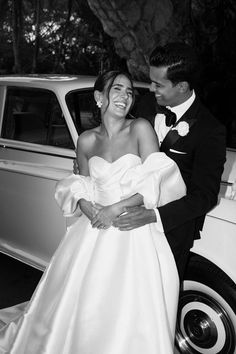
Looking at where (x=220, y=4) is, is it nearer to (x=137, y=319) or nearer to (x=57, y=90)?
(x=57, y=90)

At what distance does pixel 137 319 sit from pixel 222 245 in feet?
2.11

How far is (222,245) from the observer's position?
2.43 metres

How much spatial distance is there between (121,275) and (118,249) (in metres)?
0.13

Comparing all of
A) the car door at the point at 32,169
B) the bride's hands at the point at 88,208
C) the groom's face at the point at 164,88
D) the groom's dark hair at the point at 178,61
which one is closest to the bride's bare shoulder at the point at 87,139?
the bride's hands at the point at 88,208

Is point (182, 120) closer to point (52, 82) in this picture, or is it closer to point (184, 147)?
point (184, 147)

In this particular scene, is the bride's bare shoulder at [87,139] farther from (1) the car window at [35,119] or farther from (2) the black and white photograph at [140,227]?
(1) the car window at [35,119]

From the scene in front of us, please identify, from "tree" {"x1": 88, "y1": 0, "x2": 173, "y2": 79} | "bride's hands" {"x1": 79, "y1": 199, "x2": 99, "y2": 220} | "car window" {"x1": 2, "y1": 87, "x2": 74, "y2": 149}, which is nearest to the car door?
"car window" {"x1": 2, "y1": 87, "x2": 74, "y2": 149}

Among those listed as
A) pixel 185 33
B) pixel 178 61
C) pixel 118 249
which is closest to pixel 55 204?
pixel 118 249

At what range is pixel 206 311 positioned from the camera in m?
2.59

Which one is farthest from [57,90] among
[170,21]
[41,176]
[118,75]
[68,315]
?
[170,21]

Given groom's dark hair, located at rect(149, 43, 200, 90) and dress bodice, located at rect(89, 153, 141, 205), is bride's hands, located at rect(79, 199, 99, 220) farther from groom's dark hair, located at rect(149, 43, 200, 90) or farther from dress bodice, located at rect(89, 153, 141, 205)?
groom's dark hair, located at rect(149, 43, 200, 90)

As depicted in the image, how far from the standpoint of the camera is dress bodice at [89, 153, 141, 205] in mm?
2164

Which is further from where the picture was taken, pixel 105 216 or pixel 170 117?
pixel 170 117

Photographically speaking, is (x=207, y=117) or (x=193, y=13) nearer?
(x=207, y=117)
